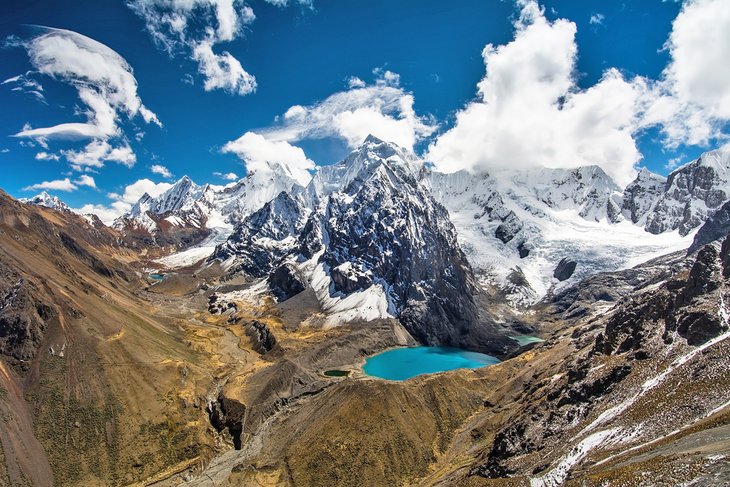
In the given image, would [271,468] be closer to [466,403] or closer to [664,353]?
[466,403]

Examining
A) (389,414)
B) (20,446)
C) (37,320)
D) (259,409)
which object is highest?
(37,320)

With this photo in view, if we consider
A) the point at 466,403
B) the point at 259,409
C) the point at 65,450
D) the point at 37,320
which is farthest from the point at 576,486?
the point at 37,320

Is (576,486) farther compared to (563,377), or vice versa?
(563,377)

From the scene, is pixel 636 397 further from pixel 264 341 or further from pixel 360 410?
pixel 264 341

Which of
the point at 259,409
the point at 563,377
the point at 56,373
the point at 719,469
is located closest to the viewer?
the point at 719,469

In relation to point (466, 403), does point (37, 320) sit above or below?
above

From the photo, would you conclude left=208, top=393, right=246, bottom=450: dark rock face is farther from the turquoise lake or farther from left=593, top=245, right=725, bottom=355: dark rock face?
left=593, top=245, right=725, bottom=355: dark rock face

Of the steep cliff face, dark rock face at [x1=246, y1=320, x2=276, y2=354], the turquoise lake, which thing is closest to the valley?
the steep cliff face

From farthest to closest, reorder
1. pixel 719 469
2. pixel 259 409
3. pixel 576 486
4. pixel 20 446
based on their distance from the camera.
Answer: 1. pixel 259 409
2. pixel 20 446
3. pixel 576 486
4. pixel 719 469

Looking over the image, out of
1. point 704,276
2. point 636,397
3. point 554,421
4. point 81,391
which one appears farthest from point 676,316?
point 81,391
